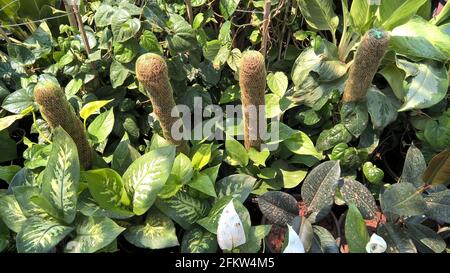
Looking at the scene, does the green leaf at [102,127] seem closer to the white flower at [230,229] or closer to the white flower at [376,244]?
the white flower at [230,229]

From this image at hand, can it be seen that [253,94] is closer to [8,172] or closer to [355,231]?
[355,231]

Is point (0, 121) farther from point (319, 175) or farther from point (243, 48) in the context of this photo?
point (319, 175)

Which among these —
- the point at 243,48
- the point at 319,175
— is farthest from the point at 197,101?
the point at 319,175

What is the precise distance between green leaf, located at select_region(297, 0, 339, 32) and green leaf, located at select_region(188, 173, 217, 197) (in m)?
0.68

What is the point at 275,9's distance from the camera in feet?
4.91

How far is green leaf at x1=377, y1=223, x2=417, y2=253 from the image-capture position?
45.3 inches

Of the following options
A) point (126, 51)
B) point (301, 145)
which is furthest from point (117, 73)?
point (301, 145)

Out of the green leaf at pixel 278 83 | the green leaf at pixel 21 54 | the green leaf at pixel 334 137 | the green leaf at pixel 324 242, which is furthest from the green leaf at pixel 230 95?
the green leaf at pixel 21 54

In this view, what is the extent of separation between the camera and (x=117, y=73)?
55.3 inches

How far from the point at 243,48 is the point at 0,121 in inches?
35.6

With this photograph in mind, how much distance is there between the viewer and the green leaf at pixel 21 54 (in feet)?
4.68

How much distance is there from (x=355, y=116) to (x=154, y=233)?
0.73 meters

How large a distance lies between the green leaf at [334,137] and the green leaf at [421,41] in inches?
12.8

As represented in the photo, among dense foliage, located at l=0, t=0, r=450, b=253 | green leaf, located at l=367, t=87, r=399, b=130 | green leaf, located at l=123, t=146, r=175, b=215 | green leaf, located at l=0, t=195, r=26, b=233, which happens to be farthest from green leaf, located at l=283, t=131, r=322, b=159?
green leaf, located at l=0, t=195, r=26, b=233
